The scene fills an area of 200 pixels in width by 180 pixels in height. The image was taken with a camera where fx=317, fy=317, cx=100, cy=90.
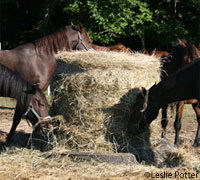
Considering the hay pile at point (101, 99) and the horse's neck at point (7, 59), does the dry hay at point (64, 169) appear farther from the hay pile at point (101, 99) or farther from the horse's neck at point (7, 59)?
the horse's neck at point (7, 59)

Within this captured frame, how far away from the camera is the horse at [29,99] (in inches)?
187

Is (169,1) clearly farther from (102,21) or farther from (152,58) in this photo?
(152,58)

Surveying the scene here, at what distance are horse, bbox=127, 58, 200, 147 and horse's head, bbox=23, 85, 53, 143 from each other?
1.23m

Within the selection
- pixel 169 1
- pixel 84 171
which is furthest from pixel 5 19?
pixel 84 171

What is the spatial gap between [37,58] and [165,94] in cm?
312

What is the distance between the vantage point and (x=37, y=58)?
21.1 ft

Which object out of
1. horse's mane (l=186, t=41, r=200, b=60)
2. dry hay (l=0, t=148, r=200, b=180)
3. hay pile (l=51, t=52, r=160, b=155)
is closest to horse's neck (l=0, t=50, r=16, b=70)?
hay pile (l=51, t=52, r=160, b=155)

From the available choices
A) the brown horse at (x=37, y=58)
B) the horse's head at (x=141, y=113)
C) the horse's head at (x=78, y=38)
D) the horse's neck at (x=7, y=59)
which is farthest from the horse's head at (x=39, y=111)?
the horse's head at (x=78, y=38)

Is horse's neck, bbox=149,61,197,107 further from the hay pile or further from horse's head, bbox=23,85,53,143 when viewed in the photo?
horse's head, bbox=23,85,53,143

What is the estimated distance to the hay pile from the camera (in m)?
4.53

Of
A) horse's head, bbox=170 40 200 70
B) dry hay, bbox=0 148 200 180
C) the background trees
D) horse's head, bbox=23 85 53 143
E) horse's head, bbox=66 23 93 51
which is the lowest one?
dry hay, bbox=0 148 200 180

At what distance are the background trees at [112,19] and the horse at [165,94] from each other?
9.23 meters

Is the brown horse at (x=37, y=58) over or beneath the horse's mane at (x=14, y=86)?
over

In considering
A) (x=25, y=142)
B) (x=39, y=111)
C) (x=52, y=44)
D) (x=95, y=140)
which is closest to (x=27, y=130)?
(x=25, y=142)
